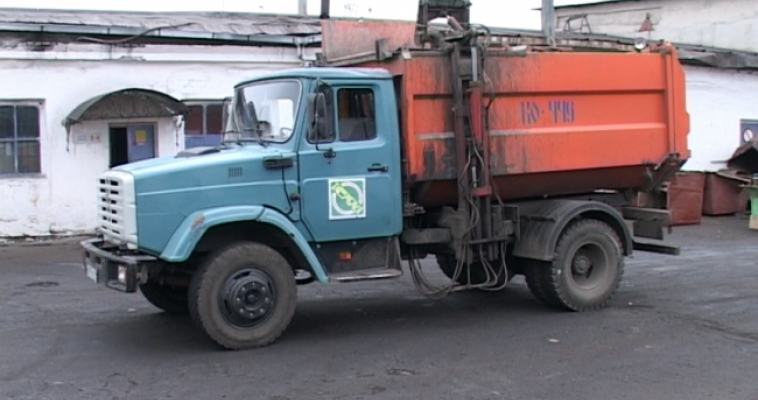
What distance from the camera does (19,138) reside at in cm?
1557

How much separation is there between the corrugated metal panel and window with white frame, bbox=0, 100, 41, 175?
1490mm

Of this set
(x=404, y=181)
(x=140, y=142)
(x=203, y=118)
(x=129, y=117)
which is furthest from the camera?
(x=203, y=118)

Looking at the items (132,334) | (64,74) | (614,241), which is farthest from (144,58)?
(614,241)

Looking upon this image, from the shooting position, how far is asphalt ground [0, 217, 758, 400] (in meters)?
6.56

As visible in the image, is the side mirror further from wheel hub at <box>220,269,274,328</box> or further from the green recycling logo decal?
wheel hub at <box>220,269,274,328</box>

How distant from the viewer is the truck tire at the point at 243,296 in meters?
7.55

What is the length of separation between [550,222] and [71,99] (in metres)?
9.84

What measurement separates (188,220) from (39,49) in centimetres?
937

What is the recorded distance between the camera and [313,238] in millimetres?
8109

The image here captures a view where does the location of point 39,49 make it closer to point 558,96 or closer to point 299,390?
point 558,96

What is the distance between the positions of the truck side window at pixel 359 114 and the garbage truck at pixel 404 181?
0.01m

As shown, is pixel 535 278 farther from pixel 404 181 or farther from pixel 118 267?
pixel 118 267

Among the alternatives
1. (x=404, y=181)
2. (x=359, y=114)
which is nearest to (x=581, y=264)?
(x=404, y=181)

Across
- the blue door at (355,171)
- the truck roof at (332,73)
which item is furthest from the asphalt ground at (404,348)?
the truck roof at (332,73)
